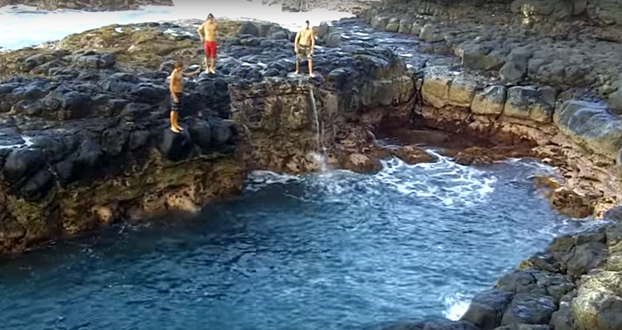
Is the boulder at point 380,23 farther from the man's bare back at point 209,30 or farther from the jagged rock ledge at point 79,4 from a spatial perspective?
the jagged rock ledge at point 79,4

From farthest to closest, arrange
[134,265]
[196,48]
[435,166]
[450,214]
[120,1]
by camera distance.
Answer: [120,1], [196,48], [435,166], [450,214], [134,265]

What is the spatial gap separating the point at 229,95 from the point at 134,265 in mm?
8790

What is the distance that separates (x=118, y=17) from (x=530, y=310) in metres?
52.3

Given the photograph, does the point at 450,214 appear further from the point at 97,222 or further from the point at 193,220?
the point at 97,222

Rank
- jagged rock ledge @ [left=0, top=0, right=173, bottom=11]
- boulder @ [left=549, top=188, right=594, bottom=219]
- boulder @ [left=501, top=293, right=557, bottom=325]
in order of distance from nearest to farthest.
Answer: boulder @ [left=501, top=293, right=557, bottom=325] → boulder @ [left=549, top=188, right=594, bottom=219] → jagged rock ledge @ [left=0, top=0, right=173, bottom=11]

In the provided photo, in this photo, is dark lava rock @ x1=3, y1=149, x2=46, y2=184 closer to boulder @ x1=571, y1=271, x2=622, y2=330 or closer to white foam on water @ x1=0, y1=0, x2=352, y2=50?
boulder @ x1=571, y1=271, x2=622, y2=330

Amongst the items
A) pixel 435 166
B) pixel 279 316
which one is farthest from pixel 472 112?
pixel 279 316

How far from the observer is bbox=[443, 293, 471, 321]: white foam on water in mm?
18094

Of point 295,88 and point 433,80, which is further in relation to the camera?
point 433,80

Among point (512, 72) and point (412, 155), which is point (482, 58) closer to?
point (512, 72)

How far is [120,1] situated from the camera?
6562cm

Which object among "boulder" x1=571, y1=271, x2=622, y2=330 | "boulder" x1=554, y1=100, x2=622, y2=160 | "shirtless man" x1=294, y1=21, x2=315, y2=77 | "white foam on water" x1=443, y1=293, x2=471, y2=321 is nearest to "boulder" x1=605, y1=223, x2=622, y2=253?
"boulder" x1=571, y1=271, x2=622, y2=330

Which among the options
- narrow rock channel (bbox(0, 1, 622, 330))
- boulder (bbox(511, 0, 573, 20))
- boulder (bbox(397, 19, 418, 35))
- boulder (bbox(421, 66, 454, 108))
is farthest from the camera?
boulder (bbox(397, 19, 418, 35))

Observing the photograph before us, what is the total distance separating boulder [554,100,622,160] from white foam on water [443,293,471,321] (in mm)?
10329
